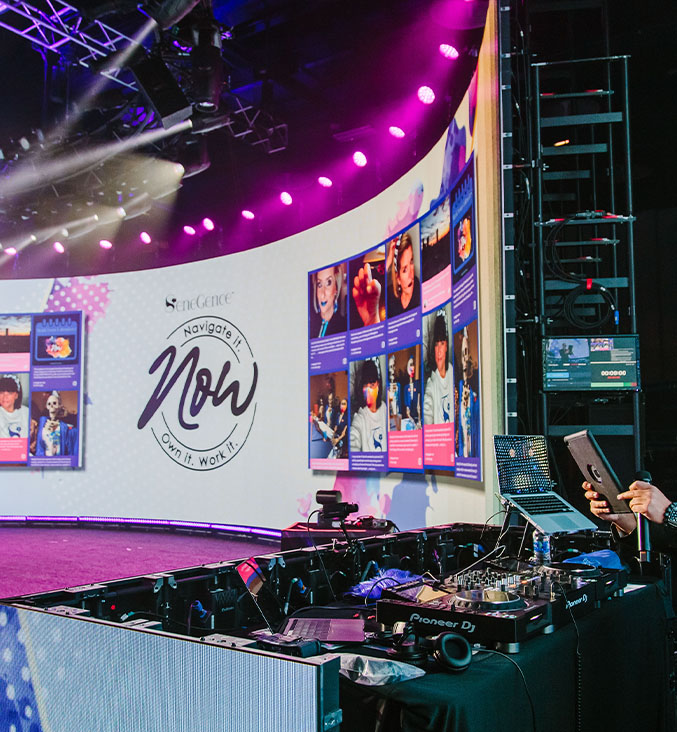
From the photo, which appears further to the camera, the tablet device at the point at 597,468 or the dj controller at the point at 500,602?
the tablet device at the point at 597,468

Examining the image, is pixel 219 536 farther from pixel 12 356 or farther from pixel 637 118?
pixel 637 118

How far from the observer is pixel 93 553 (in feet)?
25.8

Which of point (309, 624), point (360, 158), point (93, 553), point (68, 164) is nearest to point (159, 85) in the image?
point (360, 158)

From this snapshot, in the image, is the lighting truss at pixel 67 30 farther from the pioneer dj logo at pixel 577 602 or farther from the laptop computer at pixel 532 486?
the pioneer dj logo at pixel 577 602

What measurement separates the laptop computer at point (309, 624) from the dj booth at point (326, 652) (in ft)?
0.05

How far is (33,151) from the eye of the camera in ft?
26.5

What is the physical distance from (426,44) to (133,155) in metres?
3.66

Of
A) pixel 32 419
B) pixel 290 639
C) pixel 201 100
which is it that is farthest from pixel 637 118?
pixel 32 419

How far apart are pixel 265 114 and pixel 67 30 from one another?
6.63 feet

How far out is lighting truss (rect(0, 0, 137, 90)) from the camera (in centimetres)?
599

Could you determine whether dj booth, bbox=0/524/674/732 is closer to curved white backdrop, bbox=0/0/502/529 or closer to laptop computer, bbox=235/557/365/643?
laptop computer, bbox=235/557/365/643

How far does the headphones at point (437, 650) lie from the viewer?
1.34 meters

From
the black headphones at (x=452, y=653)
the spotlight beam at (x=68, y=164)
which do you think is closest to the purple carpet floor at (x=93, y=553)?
the spotlight beam at (x=68, y=164)

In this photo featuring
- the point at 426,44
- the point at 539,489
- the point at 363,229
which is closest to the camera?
the point at 539,489
